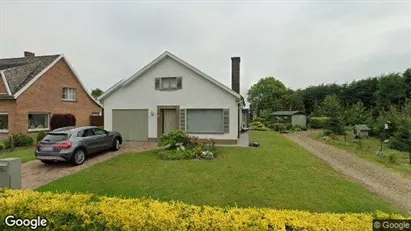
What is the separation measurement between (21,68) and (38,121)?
5305 millimetres

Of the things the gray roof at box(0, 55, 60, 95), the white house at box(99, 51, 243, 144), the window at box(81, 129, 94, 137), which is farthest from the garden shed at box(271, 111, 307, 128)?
the gray roof at box(0, 55, 60, 95)

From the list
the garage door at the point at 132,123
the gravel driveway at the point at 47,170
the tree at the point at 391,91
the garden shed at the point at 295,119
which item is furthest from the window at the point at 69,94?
the tree at the point at 391,91

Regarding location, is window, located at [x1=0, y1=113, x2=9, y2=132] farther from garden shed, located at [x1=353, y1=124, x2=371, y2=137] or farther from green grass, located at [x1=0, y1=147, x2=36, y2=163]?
garden shed, located at [x1=353, y1=124, x2=371, y2=137]

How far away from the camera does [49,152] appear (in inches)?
436

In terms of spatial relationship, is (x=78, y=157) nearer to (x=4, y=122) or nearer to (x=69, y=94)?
(x=4, y=122)

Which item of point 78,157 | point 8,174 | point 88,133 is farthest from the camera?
point 88,133

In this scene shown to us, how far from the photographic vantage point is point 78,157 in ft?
38.3

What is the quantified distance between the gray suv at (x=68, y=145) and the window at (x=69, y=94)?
15.8 metres

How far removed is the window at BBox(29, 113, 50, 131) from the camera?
22125 mm

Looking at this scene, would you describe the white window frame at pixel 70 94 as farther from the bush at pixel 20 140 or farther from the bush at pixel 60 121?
the bush at pixel 20 140

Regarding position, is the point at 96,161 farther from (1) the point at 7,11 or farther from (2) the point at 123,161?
(1) the point at 7,11

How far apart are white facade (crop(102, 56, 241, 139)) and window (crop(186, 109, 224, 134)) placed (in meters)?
0.35

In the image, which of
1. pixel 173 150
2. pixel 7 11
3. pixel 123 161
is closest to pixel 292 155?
pixel 173 150

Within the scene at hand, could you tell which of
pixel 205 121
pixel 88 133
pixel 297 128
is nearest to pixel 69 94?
pixel 88 133
